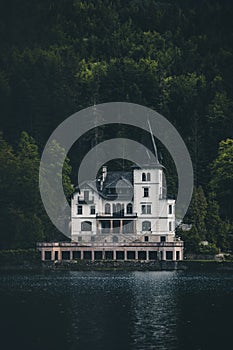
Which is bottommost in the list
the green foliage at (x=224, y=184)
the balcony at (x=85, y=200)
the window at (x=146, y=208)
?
the window at (x=146, y=208)

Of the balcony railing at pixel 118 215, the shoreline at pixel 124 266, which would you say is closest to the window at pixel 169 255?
Result: the shoreline at pixel 124 266

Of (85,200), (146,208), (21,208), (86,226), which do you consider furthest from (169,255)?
(21,208)

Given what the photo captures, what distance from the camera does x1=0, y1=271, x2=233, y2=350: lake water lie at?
263ft

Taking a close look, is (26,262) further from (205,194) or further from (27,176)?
(205,194)

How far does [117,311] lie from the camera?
9456 cm

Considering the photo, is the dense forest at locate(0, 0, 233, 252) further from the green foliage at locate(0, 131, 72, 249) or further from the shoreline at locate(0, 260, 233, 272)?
the shoreline at locate(0, 260, 233, 272)

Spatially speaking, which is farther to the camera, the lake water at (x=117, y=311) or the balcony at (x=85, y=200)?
the balcony at (x=85, y=200)

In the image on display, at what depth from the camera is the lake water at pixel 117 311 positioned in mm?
80250

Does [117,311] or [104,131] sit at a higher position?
[104,131]

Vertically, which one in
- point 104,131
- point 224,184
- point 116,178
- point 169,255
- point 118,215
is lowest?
point 169,255

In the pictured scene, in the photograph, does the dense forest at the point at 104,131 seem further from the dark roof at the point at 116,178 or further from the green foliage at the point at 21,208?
the dark roof at the point at 116,178

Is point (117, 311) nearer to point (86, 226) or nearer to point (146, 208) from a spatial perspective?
point (86, 226)

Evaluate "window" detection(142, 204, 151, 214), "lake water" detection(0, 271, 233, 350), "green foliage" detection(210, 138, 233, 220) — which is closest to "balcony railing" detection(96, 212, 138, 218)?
"window" detection(142, 204, 151, 214)

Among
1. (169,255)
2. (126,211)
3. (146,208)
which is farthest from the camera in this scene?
(126,211)
